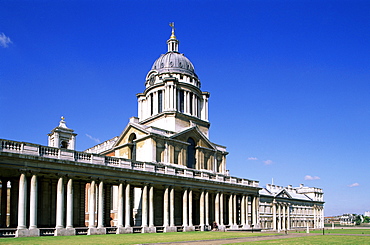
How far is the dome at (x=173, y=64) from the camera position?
8338 cm

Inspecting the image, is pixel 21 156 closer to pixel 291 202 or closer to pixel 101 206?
pixel 101 206

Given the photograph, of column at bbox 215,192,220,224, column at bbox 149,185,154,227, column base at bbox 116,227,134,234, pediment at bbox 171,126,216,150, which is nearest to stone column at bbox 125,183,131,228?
column base at bbox 116,227,134,234

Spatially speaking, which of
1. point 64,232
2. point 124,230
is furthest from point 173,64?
point 64,232

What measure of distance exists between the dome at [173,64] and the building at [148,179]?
21 cm

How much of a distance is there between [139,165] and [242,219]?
26107 mm

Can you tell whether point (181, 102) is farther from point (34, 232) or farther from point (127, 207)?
point (34, 232)

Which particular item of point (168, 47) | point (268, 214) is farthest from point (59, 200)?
point (268, 214)

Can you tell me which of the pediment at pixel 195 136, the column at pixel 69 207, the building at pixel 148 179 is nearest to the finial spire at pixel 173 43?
the building at pixel 148 179

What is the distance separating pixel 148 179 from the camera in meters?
55.0

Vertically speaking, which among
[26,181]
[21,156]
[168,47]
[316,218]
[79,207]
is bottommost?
[316,218]

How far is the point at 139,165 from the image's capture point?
5472 centimetres

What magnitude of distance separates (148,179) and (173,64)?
35.0 metres

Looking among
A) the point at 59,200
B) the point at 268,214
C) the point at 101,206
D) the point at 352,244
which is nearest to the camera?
the point at 352,244

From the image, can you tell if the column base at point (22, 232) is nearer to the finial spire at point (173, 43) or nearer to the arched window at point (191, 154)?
the arched window at point (191, 154)
